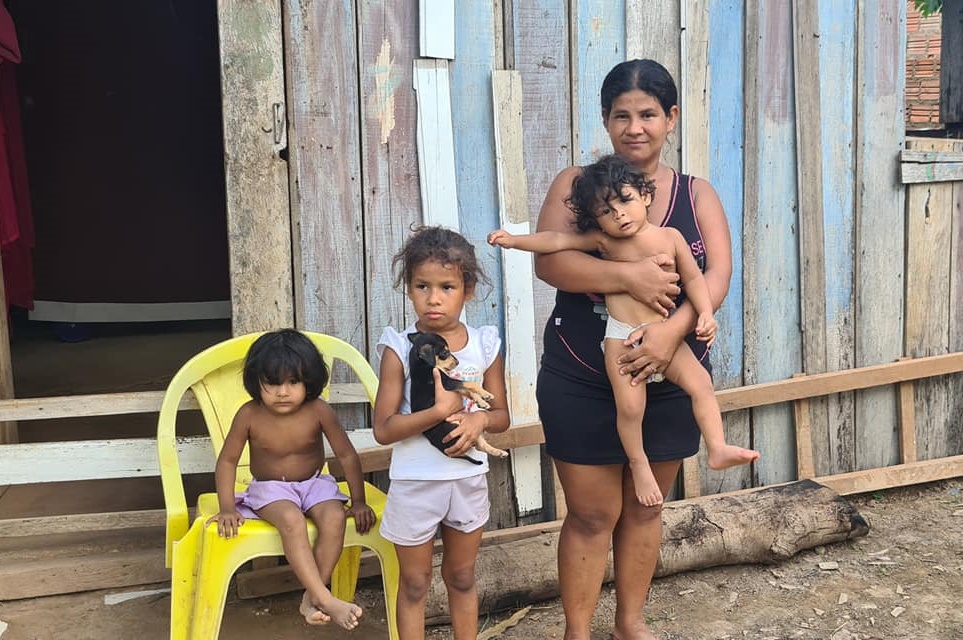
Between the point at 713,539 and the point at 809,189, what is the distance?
1.41 m

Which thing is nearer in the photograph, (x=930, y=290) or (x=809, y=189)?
(x=809, y=189)

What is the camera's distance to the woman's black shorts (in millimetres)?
2434

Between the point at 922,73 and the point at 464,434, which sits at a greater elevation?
the point at 922,73

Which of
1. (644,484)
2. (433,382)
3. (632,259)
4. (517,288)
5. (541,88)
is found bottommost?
(644,484)

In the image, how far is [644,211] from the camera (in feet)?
7.33

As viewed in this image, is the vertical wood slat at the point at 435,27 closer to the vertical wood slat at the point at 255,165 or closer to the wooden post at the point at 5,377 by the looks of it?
the vertical wood slat at the point at 255,165

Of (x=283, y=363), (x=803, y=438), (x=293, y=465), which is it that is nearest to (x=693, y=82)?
(x=803, y=438)

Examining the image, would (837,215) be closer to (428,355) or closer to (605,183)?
(605,183)

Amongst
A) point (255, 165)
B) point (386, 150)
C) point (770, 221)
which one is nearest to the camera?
point (255, 165)

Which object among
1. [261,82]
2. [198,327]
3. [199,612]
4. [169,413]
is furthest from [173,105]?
[199,612]

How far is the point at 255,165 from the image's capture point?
2975mm

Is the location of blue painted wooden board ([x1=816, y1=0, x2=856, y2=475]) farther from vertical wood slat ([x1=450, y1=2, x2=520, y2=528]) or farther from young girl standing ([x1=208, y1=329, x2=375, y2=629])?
young girl standing ([x1=208, y1=329, x2=375, y2=629])

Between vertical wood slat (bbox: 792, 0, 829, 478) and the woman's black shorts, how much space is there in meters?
1.50

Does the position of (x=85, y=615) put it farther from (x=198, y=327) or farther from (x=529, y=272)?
(x=198, y=327)
